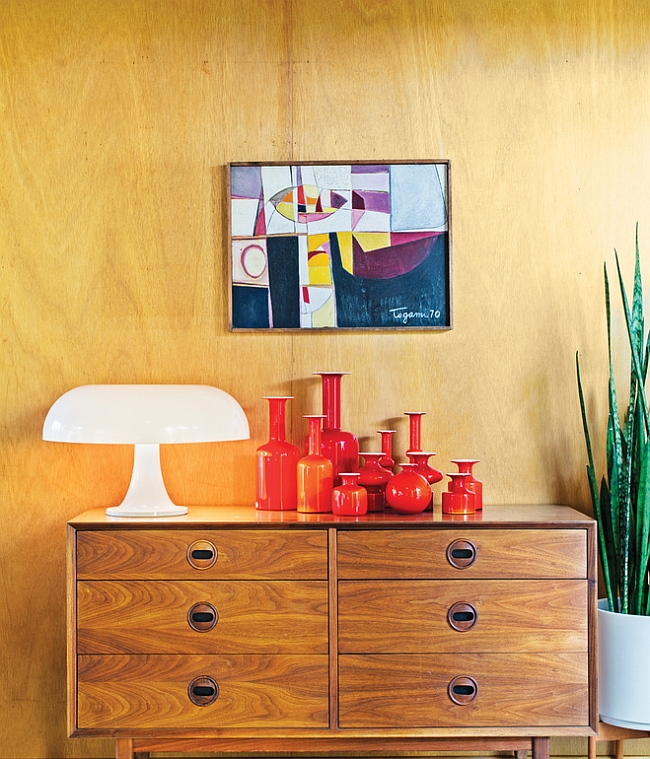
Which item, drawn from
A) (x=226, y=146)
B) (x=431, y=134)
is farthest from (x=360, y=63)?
(x=226, y=146)

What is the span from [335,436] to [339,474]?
16 centimetres

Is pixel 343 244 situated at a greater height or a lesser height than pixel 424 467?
greater

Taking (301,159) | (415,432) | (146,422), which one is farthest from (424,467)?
(301,159)

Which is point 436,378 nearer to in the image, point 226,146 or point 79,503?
point 226,146

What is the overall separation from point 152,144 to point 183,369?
2.26 ft

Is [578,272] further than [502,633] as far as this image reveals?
Yes

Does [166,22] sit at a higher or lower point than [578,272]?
higher

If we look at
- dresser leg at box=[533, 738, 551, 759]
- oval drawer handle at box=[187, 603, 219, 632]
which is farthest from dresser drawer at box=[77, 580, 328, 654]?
dresser leg at box=[533, 738, 551, 759]

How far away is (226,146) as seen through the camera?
2477 mm

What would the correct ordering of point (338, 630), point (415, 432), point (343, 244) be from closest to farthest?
point (338, 630), point (415, 432), point (343, 244)

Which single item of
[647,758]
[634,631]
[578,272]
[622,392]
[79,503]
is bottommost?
[647,758]

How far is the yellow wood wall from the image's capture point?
2471mm

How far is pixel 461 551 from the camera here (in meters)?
2.11

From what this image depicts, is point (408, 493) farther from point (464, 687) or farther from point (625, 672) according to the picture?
point (625, 672)
